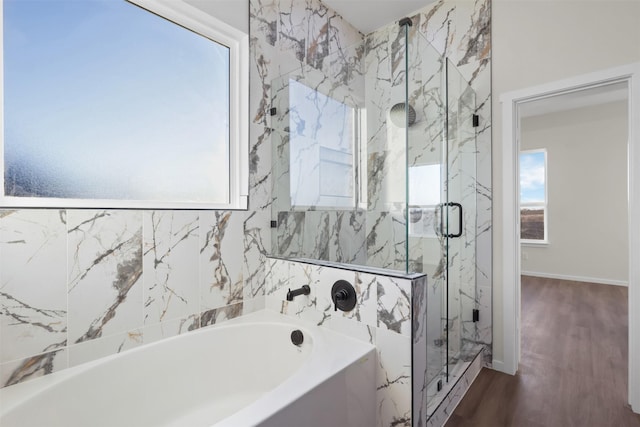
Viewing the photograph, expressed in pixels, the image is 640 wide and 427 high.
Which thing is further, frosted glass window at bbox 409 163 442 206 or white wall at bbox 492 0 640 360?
white wall at bbox 492 0 640 360

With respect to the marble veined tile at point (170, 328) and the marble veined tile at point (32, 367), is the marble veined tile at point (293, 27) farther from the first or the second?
the marble veined tile at point (32, 367)

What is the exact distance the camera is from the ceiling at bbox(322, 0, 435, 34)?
99.2 inches

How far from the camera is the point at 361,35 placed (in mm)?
2943

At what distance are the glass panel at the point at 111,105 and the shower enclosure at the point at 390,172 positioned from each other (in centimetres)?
48

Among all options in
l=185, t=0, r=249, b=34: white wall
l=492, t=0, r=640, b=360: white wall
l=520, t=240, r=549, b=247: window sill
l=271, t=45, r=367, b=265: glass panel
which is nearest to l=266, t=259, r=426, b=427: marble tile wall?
l=271, t=45, r=367, b=265: glass panel

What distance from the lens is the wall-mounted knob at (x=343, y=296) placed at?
150 centimetres

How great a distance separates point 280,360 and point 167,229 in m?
0.92

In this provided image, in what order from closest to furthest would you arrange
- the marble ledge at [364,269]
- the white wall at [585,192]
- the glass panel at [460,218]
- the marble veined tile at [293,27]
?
the marble ledge at [364,269]
the glass panel at [460,218]
the marble veined tile at [293,27]
the white wall at [585,192]

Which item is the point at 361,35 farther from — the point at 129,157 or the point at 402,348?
the point at 402,348

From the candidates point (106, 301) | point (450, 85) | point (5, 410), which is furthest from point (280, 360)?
point (450, 85)

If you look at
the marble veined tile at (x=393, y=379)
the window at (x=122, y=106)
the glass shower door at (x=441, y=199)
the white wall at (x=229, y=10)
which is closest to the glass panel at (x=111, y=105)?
the window at (x=122, y=106)

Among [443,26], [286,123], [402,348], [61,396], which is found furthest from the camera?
[443,26]

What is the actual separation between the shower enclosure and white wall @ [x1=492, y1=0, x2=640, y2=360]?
0.17 metres

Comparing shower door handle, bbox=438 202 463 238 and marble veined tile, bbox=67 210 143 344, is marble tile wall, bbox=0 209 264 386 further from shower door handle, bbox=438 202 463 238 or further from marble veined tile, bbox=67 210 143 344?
shower door handle, bbox=438 202 463 238
